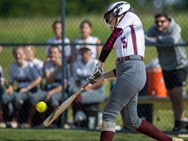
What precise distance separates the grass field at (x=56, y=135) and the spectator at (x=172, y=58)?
2.53 feet

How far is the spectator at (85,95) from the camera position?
40.0ft

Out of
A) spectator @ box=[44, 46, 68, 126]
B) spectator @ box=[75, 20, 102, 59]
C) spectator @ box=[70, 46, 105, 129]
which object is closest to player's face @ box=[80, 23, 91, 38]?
spectator @ box=[75, 20, 102, 59]

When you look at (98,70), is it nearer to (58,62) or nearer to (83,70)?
(83,70)

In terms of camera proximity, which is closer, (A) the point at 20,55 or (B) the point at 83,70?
(B) the point at 83,70

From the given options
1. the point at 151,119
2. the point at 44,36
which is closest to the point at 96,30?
the point at 44,36

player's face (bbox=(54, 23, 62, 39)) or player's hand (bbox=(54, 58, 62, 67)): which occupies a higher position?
player's face (bbox=(54, 23, 62, 39))

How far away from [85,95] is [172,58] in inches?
63.5

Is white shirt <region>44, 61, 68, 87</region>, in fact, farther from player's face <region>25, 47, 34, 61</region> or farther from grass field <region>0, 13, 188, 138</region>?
grass field <region>0, 13, 188, 138</region>

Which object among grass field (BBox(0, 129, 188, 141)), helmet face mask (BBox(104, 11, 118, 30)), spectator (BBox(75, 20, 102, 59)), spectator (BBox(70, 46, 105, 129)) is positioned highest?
spectator (BBox(75, 20, 102, 59))

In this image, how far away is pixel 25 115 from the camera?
12.6 m

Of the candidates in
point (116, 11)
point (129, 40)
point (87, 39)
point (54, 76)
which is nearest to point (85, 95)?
point (54, 76)

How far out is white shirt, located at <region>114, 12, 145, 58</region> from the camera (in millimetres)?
8539

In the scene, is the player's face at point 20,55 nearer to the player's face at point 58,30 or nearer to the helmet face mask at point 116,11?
the player's face at point 58,30

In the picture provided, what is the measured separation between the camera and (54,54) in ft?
40.8
